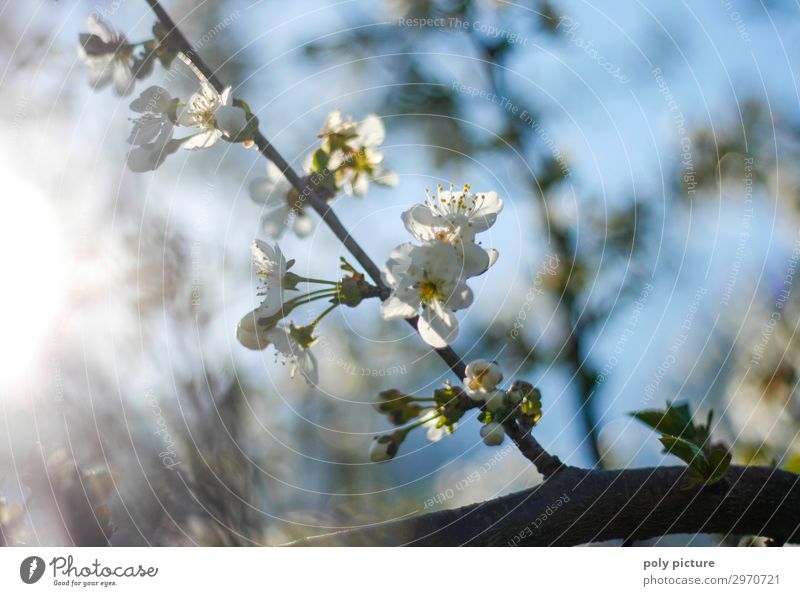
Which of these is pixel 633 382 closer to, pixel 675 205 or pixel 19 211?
pixel 675 205

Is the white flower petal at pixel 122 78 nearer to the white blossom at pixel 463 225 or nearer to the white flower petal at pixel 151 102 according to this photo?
the white flower petal at pixel 151 102

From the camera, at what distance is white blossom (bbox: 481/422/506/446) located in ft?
2.19

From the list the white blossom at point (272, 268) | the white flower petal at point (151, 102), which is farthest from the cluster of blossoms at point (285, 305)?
the white flower petal at point (151, 102)

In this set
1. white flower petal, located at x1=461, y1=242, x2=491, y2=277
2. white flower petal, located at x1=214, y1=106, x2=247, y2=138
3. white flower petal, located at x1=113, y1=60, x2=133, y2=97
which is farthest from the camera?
white flower petal, located at x1=113, y1=60, x2=133, y2=97

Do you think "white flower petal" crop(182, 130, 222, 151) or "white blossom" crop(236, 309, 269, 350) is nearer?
"white blossom" crop(236, 309, 269, 350)

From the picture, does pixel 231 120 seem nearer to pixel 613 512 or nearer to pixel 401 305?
pixel 401 305

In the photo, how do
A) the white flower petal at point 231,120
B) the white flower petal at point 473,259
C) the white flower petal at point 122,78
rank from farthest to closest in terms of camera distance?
the white flower petal at point 122,78 < the white flower petal at point 231,120 < the white flower petal at point 473,259

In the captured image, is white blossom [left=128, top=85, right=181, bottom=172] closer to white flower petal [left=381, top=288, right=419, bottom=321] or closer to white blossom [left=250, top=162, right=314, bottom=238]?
white blossom [left=250, top=162, right=314, bottom=238]

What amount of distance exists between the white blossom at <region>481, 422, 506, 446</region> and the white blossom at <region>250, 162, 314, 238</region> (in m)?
0.33

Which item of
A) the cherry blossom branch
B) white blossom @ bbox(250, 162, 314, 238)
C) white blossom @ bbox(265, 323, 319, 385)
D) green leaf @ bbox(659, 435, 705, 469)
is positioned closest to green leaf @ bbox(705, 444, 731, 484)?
green leaf @ bbox(659, 435, 705, 469)

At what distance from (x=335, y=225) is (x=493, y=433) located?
0.29m

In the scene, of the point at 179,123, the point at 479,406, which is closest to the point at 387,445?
the point at 479,406

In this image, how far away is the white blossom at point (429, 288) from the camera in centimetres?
60

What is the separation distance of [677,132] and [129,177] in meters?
0.82
